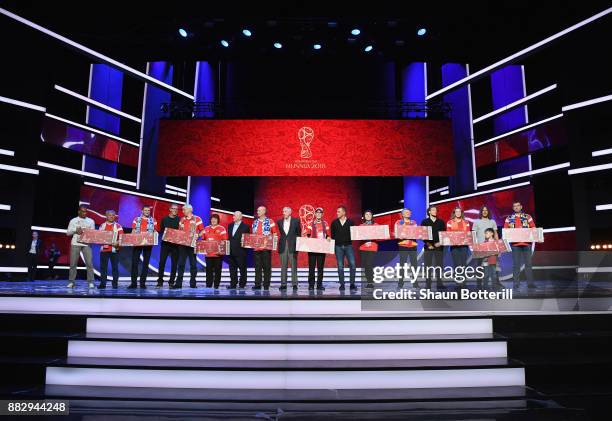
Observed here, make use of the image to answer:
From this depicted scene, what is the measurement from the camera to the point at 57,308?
17.1ft

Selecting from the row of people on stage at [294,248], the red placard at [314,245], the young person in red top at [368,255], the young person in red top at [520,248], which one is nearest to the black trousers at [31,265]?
the row of people on stage at [294,248]

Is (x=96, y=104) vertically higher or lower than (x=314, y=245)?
higher

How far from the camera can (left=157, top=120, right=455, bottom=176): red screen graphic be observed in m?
13.4

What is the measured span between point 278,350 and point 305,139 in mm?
9953

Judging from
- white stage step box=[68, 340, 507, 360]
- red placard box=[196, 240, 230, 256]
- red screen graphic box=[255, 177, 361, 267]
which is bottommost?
white stage step box=[68, 340, 507, 360]

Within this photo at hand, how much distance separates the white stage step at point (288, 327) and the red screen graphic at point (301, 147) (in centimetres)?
898

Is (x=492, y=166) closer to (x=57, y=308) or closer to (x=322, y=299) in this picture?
(x=322, y=299)

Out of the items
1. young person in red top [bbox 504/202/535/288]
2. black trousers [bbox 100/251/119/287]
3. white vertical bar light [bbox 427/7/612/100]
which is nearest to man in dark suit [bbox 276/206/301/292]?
black trousers [bbox 100/251/119/287]

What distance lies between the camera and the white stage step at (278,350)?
4.43 m

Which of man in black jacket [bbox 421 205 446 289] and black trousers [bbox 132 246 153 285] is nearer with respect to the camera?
man in black jacket [bbox 421 205 446 289]

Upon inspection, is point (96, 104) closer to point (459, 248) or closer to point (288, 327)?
point (288, 327)

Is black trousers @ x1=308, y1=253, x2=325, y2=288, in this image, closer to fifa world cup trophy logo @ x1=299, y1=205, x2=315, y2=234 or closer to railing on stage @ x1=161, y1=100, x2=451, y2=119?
railing on stage @ x1=161, y1=100, x2=451, y2=119

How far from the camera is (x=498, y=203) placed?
12828 millimetres

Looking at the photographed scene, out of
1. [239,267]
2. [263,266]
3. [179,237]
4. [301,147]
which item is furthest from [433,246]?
[301,147]
